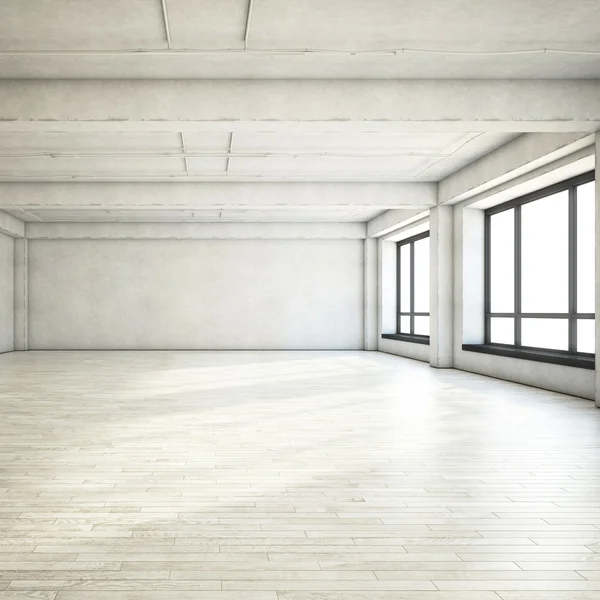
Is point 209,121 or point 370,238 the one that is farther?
point 370,238

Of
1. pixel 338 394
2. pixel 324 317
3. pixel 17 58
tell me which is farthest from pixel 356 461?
pixel 324 317

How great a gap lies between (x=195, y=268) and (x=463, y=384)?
1005cm

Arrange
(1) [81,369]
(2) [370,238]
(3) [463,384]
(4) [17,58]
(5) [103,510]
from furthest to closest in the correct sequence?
(2) [370,238]
(1) [81,369]
(3) [463,384]
(4) [17,58]
(5) [103,510]

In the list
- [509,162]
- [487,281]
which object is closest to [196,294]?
[487,281]

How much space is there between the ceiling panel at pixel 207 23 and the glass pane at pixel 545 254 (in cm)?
585

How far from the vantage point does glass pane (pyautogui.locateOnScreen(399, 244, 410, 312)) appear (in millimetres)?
17531

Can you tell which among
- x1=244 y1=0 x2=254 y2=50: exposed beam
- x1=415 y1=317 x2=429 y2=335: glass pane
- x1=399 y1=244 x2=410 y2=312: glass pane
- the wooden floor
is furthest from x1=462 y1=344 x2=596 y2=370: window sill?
x1=244 y1=0 x2=254 y2=50: exposed beam

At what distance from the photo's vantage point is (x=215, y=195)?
1357 centimetres

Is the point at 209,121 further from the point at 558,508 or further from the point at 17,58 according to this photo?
the point at 558,508

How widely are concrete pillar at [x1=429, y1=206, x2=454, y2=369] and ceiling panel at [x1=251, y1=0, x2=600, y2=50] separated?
21.3ft

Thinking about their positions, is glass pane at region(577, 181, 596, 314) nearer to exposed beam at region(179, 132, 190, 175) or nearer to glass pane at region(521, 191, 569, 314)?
glass pane at region(521, 191, 569, 314)

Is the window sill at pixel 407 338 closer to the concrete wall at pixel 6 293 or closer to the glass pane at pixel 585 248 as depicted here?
the glass pane at pixel 585 248

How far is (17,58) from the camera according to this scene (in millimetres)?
6781

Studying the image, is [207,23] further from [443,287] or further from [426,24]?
[443,287]
